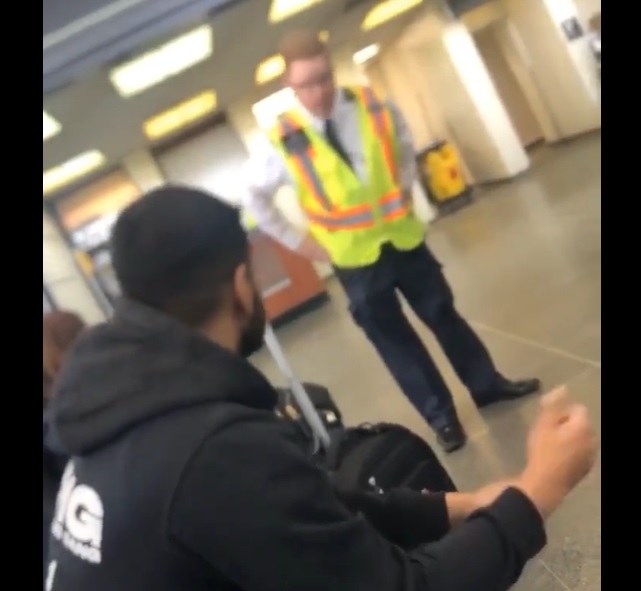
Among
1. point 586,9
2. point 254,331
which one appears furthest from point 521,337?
point 586,9

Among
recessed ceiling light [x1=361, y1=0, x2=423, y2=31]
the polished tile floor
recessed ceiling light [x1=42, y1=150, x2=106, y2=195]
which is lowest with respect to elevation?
the polished tile floor

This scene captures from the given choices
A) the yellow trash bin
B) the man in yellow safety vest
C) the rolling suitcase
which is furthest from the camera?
the yellow trash bin

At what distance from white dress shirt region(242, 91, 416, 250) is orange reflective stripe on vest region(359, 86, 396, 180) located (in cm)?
5

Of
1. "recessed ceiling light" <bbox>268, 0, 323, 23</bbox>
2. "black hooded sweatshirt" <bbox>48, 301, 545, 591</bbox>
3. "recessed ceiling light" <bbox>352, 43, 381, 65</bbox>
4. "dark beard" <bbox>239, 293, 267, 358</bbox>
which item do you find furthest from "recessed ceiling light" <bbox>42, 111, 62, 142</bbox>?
"recessed ceiling light" <bbox>352, 43, 381, 65</bbox>

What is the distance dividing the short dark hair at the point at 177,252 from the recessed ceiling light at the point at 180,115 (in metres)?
9.49

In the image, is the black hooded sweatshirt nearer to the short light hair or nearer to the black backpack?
the black backpack

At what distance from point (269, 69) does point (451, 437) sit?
855 cm

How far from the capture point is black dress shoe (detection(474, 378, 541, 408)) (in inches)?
126

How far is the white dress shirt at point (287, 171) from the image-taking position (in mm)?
2789

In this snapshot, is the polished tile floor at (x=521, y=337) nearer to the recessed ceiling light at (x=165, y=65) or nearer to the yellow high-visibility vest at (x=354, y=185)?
the yellow high-visibility vest at (x=354, y=185)

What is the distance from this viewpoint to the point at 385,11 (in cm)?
1084

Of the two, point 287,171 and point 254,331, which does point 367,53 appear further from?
point 254,331
